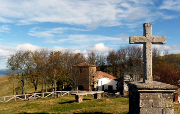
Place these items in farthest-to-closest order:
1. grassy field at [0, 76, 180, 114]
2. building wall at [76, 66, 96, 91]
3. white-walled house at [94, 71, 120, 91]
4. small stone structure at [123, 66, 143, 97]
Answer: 1. white-walled house at [94, 71, 120, 91]
2. building wall at [76, 66, 96, 91]
3. small stone structure at [123, 66, 143, 97]
4. grassy field at [0, 76, 180, 114]

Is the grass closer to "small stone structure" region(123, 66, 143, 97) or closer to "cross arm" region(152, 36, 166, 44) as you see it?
"cross arm" region(152, 36, 166, 44)

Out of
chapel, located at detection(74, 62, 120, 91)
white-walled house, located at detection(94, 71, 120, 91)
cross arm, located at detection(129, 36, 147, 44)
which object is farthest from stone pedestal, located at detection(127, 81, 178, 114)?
white-walled house, located at detection(94, 71, 120, 91)

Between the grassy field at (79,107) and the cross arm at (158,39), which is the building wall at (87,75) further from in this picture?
the cross arm at (158,39)

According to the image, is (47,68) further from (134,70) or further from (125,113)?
(125,113)

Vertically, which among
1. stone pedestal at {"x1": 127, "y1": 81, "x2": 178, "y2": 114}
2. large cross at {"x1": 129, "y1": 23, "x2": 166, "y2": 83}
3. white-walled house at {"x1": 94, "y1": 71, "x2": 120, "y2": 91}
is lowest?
white-walled house at {"x1": 94, "y1": 71, "x2": 120, "y2": 91}

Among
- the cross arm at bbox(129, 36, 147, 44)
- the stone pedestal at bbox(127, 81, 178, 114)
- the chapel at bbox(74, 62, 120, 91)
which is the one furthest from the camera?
the chapel at bbox(74, 62, 120, 91)

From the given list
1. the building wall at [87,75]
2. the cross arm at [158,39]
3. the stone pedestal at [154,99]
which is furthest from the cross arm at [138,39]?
the building wall at [87,75]

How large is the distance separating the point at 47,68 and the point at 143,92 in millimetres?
29556

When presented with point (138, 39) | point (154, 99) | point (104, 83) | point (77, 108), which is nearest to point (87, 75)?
point (104, 83)

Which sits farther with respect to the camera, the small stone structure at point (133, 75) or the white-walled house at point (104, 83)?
the white-walled house at point (104, 83)

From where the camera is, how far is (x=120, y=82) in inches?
1550

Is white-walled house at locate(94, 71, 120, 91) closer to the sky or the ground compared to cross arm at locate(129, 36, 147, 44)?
closer to the ground

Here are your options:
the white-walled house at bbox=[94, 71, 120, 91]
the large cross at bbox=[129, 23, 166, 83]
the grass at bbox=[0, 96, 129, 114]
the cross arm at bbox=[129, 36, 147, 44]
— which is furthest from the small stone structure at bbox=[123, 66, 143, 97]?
the cross arm at bbox=[129, 36, 147, 44]

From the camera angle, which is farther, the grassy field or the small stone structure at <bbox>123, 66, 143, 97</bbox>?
the small stone structure at <bbox>123, 66, 143, 97</bbox>
